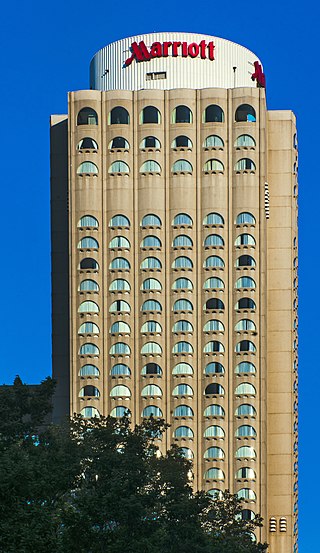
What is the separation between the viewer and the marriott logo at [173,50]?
143875 millimetres

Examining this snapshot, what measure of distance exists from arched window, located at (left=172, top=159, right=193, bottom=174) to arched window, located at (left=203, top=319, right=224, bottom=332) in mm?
14255

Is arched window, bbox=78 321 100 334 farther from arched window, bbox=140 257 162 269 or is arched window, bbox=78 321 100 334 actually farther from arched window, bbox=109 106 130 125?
arched window, bbox=109 106 130 125

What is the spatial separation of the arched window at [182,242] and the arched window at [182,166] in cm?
606

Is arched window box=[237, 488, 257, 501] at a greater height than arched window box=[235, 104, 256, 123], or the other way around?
arched window box=[235, 104, 256, 123]

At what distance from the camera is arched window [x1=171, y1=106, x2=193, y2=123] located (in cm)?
14225

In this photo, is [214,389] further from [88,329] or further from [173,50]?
[173,50]

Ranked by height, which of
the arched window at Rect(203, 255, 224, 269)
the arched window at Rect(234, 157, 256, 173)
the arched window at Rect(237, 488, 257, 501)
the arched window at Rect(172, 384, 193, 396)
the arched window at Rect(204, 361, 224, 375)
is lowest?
the arched window at Rect(237, 488, 257, 501)

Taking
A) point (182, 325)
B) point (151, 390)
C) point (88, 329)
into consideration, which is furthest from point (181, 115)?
point (151, 390)

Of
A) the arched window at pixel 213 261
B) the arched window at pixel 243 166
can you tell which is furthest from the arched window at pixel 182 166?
the arched window at pixel 213 261

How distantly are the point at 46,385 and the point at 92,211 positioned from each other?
22.2m

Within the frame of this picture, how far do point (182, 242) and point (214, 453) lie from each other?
65.3 ft

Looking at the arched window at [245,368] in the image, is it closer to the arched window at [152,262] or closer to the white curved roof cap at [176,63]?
the arched window at [152,262]

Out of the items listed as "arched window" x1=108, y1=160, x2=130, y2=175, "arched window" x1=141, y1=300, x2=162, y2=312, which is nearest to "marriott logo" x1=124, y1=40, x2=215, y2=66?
"arched window" x1=108, y1=160, x2=130, y2=175

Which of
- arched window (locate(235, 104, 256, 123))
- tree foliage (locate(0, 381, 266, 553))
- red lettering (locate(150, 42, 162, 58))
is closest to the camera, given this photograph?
tree foliage (locate(0, 381, 266, 553))
